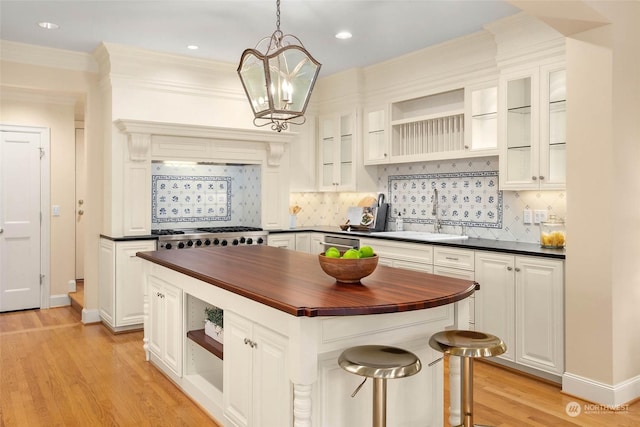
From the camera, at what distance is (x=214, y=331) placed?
3.25 meters

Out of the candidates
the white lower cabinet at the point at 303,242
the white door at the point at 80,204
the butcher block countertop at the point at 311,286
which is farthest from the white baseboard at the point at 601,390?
the white door at the point at 80,204

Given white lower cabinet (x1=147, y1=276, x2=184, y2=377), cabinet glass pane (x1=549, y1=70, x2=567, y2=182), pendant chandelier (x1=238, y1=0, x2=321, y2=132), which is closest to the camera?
pendant chandelier (x1=238, y1=0, x2=321, y2=132)

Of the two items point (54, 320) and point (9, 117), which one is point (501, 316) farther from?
point (9, 117)

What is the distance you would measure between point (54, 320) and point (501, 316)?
4545 mm

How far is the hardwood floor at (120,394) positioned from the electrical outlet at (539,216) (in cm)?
126

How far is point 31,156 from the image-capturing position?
5.86 m

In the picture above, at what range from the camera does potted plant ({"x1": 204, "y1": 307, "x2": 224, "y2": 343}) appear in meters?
3.19

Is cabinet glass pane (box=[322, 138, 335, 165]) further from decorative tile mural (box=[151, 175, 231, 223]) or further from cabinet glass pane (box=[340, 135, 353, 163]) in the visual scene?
decorative tile mural (box=[151, 175, 231, 223])

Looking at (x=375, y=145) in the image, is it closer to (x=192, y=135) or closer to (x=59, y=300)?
(x=192, y=135)

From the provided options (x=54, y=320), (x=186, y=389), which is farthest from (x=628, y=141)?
(x=54, y=320)

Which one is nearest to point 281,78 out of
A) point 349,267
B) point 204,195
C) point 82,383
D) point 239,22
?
point 349,267

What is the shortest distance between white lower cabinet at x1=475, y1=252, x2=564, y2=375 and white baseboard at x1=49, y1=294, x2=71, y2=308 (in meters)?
4.91

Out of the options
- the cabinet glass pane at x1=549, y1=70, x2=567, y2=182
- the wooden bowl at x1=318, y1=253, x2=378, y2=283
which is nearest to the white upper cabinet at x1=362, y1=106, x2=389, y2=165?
the cabinet glass pane at x1=549, y1=70, x2=567, y2=182

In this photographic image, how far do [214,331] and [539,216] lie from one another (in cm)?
277
